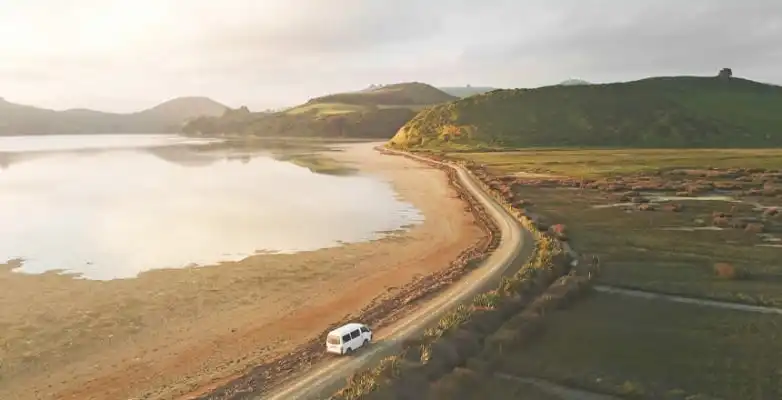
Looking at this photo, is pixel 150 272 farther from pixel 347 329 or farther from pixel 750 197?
pixel 750 197

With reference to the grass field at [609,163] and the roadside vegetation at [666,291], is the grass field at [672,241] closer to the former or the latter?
the roadside vegetation at [666,291]

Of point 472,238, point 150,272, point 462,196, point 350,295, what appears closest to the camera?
point 350,295

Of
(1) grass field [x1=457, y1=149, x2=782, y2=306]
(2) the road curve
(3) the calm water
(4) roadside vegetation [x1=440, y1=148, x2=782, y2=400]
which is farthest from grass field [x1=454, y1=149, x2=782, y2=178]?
(2) the road curve

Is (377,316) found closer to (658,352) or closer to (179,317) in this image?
(179,317)

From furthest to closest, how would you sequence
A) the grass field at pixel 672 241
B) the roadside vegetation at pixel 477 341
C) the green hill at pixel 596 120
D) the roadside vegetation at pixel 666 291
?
1. the green hill at pixel 596 120
2. the grass field at pixel 672 241
3. the roadside vegetation at pixel 666 291
4. the roadside vegetation at pixel 477 341

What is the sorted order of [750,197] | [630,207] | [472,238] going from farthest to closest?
[750,197], [630,207], [472,238]

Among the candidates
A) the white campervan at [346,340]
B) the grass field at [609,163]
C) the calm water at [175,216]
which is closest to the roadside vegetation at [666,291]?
the white campervan at [346,340]

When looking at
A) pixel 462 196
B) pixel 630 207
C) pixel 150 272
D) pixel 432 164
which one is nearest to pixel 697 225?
pixel 630 207
